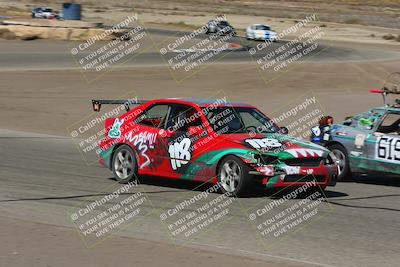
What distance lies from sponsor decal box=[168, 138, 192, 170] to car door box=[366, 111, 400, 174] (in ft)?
11.7

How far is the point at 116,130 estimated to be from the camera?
12805 millimetres

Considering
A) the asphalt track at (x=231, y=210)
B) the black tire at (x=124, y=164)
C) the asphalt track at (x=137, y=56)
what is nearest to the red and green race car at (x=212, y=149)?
the black tire at (x=124, y=164)

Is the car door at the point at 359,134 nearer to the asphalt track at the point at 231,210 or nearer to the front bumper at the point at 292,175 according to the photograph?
the asphalt track at the point at 231,210

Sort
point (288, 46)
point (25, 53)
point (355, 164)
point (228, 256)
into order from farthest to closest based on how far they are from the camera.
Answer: point (288, 46) < point (25, 53) < point (355, 164) < point (228, 256)

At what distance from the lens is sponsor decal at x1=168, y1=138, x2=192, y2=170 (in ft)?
38.5

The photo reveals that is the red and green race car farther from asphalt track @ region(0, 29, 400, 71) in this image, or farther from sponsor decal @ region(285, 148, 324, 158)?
asphalt track @ region(0, 29, 400, 71)

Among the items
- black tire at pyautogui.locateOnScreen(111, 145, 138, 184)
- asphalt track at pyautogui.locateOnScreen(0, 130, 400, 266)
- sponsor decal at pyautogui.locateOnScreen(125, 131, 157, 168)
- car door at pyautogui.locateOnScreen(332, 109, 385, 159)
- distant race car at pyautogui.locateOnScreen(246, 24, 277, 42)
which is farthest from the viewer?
distant race car at pyautogui.locateOnScreen(246, 24, 277, 42)

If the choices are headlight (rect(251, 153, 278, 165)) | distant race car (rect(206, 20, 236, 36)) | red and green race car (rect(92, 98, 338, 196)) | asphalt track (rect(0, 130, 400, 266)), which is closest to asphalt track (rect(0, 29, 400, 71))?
distant race car (rect(206, 20, 236, 36))

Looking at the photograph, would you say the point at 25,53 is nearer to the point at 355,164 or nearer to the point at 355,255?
the point at 355,164

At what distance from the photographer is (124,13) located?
95.5 meters

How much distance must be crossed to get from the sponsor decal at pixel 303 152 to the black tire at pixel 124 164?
8.88 feet

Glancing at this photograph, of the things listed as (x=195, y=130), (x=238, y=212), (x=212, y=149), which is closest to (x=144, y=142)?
(x=195, y=130)

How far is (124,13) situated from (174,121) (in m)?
85.2

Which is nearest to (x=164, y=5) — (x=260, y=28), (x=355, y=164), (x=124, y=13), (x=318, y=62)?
(x=124, y=13)
